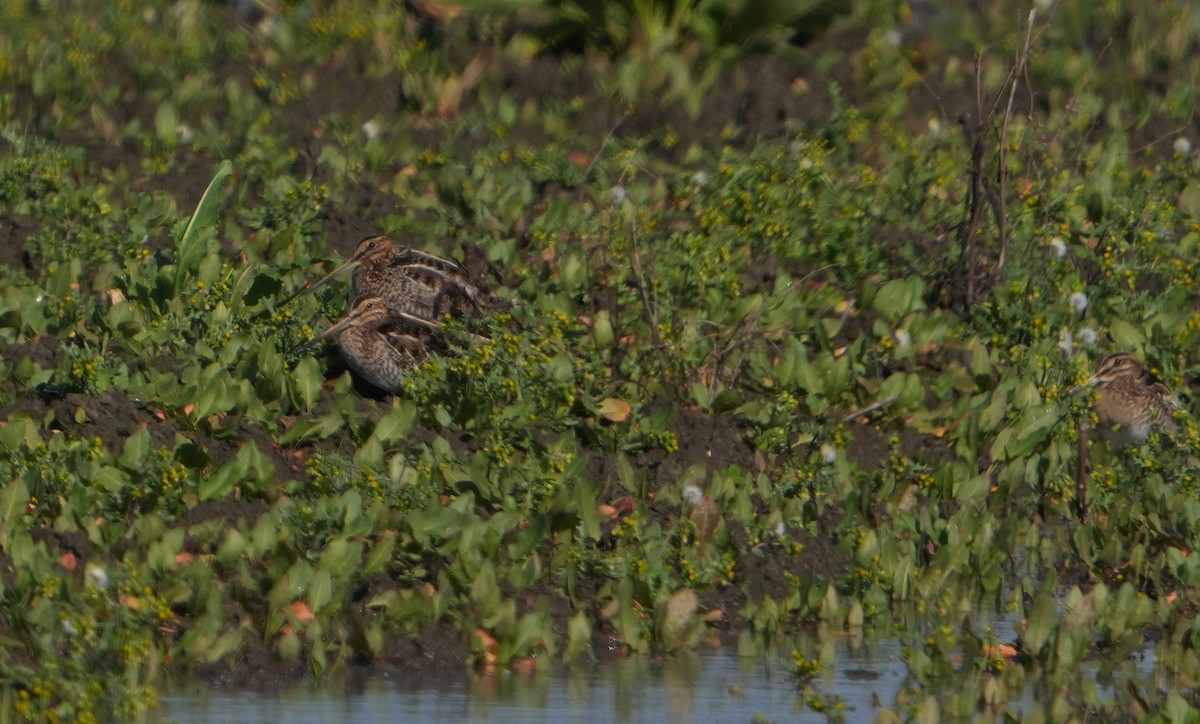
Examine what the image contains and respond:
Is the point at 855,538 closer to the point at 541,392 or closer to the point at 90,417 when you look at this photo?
the point at 541,392

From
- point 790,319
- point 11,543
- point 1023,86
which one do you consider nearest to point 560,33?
point 1023,86

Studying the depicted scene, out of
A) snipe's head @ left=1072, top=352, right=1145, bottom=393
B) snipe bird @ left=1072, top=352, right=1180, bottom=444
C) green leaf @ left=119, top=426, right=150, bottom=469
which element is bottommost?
green leaf @ left=119, top=426, right=150, bottom=469

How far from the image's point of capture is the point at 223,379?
7656 millimetres

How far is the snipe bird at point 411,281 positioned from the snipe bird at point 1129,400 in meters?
2.49

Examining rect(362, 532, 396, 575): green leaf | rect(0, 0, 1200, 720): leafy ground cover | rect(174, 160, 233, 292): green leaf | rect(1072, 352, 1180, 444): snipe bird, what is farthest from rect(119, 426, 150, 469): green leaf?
rect(1072, 352, 1180, 444): snipe bird

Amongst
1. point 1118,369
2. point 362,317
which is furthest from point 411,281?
point 1118,369

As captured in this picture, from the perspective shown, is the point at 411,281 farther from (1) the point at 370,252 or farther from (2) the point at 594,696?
(2) the point at 594,696

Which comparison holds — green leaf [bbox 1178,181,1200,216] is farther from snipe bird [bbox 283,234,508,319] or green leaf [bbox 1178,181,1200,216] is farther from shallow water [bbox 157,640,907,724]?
shallow water [bbox 157,640,907,724]

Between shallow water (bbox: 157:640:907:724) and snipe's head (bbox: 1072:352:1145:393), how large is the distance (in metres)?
2.99

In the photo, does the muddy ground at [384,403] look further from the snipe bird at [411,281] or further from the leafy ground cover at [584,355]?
the snipe bird at [411,281]

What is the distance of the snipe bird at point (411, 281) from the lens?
29.5 feet

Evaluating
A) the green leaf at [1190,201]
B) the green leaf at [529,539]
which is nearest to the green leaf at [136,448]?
the green leaf at [529,539]

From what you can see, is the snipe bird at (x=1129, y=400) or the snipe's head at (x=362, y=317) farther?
the snipe bird at (x=1129, y=400)

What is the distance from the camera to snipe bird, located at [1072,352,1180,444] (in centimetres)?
904
